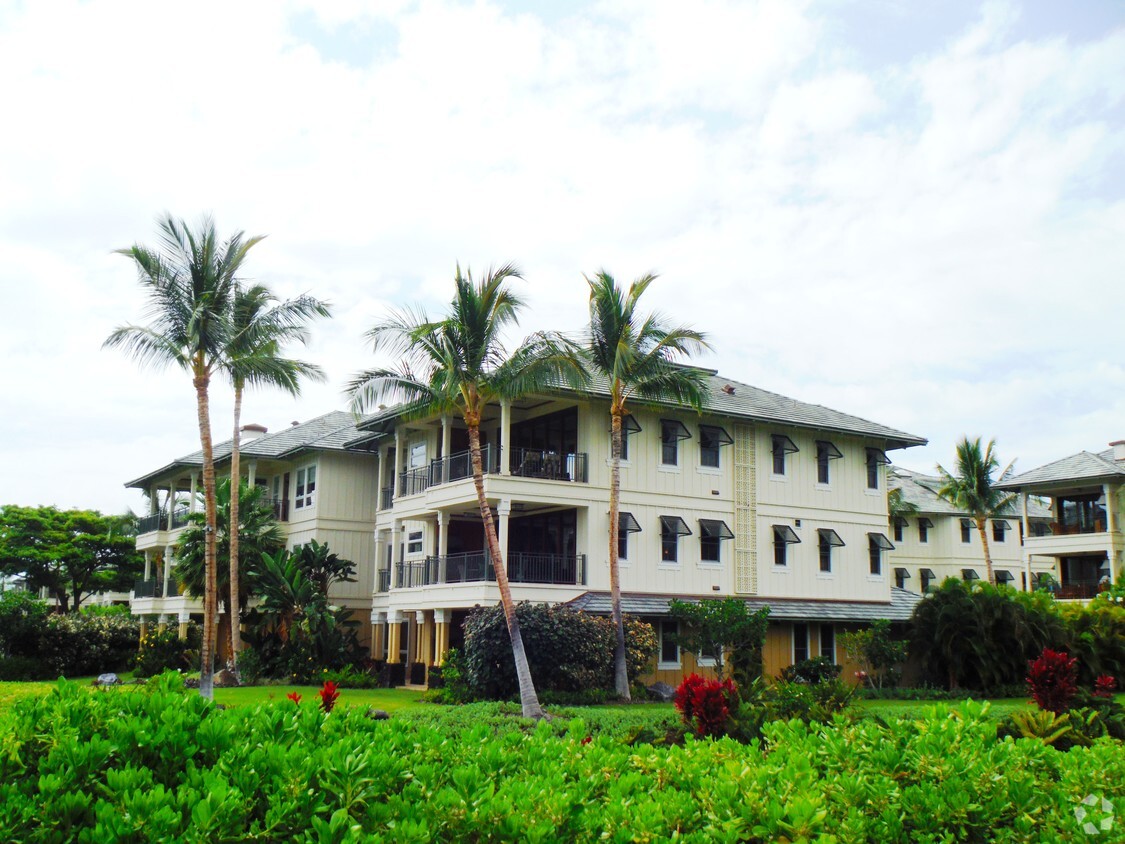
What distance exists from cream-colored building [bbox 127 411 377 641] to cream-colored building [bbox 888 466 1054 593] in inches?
1197

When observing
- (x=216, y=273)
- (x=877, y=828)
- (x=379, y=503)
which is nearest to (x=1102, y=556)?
(x=379, y=503)

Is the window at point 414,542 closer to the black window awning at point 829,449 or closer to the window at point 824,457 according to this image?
the window at point 824,457

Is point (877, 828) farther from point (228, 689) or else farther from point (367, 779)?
point (228, 689)

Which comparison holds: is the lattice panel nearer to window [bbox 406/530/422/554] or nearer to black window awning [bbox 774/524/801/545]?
black window awning [bbox 774/524/801/545]

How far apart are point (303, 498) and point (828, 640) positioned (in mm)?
20218

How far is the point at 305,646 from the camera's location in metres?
34.3

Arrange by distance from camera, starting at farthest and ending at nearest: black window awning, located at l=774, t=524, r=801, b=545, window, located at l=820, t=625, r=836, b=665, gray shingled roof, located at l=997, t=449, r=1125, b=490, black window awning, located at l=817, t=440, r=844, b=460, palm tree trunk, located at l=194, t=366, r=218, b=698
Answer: gray shingled roof, located at l=997, t=449, r=1125, b=490
black window awning, located at l=817, t=440, r=844, b=460
window, located at l=820, t=625, r=836, b=665
black window awning, located at l=774, t=524, r=801, b=545
palm tree trunk, located at l=194, t=366, r=218, b=698

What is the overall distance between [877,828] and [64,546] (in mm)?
61262

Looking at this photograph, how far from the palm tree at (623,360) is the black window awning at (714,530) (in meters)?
4.95

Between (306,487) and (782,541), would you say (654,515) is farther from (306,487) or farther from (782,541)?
(306,487)

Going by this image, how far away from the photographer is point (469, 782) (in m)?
4.82

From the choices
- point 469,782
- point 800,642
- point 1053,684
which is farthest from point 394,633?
point 469,782

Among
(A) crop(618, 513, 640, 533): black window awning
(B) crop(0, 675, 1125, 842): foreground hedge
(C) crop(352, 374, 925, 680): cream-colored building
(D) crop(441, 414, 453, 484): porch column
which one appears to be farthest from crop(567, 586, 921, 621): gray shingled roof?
(B) crop(0, 675, 1125, 842): foreground hedge

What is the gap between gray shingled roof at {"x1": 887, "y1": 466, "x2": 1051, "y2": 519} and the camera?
60000mm
